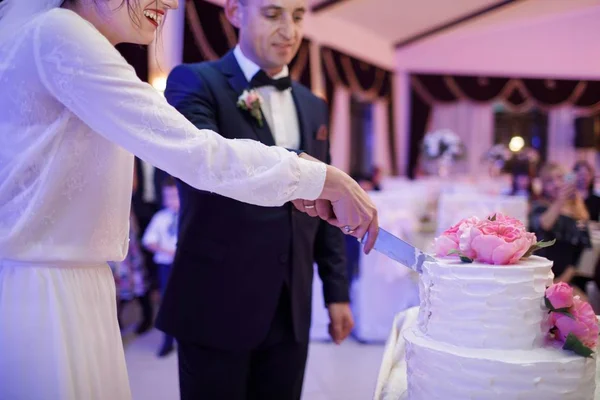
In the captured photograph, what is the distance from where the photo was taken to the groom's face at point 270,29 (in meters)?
1.85

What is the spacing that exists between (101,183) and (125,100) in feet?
0.67

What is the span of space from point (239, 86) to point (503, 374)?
3.74ft

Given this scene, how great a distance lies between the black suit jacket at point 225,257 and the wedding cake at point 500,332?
62 centimetres

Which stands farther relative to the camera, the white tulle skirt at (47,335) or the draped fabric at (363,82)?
the draped fabric at (363,82)

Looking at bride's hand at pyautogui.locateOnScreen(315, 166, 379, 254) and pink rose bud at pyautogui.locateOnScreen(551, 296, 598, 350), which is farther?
bride's hand at pyautogui.locateOnScreen(315, 166, 379, 254)

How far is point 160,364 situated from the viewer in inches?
179

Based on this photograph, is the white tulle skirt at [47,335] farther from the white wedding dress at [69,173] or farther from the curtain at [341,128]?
the curtain at [341,128]

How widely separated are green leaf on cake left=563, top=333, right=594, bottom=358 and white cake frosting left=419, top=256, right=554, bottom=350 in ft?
0.20

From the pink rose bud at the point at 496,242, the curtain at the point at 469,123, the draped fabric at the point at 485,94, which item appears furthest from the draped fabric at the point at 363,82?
the pink rose bud at the point at 496,242

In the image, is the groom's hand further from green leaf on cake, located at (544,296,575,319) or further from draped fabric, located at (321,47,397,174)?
draped fabric, located at (321,47,397,174)

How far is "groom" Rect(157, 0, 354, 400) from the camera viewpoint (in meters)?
1.71

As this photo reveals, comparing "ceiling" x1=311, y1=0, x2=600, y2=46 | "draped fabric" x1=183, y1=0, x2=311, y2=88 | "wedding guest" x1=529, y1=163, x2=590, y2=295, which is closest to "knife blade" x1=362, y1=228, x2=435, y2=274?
"wedding guest" x1=529, y1=163, x2=590, y2=295

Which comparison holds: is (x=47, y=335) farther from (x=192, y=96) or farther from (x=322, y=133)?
(x=322, y=133)

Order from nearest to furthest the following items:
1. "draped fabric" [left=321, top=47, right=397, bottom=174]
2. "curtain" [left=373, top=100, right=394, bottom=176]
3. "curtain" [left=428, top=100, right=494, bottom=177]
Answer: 1. "draped fabric" [left=321, top=47, right=397, bottom=174]
2. "curtain" [left=373, top=100, right=394, bottom=176]
3. "curtain" [left=428, top=100, right=494, bottom=177]
